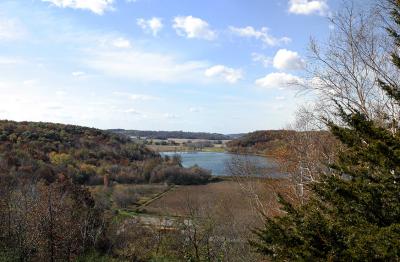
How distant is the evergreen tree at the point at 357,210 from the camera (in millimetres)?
6234

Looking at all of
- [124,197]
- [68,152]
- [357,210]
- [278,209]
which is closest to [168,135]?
[68,152]

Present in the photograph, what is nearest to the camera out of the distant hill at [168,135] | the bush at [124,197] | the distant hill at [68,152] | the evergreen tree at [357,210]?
the evergreen tree at [357,210]

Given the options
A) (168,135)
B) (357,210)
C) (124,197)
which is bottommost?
(124,197)

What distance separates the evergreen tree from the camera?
→ 6234 mm

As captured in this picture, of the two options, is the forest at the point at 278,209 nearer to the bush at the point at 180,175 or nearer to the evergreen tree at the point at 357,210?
→ the evergreen tree at the point at 357,210

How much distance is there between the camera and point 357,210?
23.5 feet

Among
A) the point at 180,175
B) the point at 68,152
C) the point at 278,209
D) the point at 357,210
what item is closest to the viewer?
the point at 357,210

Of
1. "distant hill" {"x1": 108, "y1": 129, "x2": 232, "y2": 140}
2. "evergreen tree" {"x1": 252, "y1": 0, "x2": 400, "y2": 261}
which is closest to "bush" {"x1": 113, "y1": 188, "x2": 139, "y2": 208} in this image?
"evergreen tree" {"x1": 252, "y1": 0, "x2": 400, "y2": 261}

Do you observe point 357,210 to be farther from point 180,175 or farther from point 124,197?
point 180,175

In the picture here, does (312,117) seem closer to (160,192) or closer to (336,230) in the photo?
(336,230)

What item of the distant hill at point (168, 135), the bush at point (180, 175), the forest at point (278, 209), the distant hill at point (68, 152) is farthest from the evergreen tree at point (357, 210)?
the distant hill at point (168, 135)

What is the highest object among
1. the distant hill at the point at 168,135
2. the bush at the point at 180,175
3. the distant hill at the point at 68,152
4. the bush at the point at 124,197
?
the distant hill at the point at 168,135

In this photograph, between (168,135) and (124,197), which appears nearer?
(124,197)

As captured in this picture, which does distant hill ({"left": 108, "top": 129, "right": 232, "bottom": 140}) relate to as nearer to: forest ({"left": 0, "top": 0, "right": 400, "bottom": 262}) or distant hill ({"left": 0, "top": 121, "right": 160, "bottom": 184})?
distant hill ({"left": 0, "top": 121, "right": 160, "bottom": 184})
